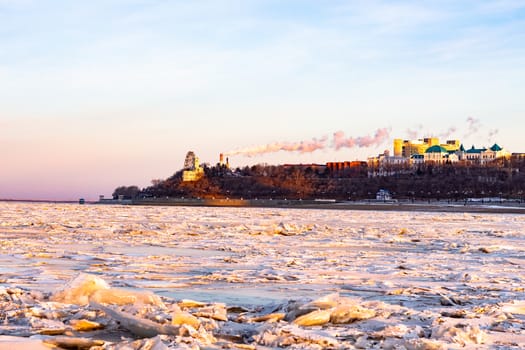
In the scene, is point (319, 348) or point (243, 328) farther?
point (243, 328)

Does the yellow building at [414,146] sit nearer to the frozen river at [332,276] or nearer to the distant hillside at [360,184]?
the distant hillside at [360,184]

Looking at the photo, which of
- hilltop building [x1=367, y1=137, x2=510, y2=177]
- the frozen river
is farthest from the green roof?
the frozen river

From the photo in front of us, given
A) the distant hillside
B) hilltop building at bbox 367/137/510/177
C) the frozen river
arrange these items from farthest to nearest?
1. hilltop building at bbox 367/137/510/177
2. the distant hillside
3. the frozen river

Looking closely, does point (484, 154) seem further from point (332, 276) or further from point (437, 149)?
point (332, 276)

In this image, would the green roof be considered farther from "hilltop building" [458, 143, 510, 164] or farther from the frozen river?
the frozen river

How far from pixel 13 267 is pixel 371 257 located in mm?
5670

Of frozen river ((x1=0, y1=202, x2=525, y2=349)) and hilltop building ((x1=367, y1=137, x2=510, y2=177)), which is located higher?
hilltop building ((x1=367, y1=137, x2=510, y2=177))

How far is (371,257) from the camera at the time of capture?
11320mm

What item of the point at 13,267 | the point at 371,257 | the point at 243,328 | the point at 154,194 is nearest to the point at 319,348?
the point at 243,328

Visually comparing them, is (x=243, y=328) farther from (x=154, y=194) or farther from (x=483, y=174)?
(x=154, y=194)

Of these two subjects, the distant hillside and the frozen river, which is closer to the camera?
the frozen river

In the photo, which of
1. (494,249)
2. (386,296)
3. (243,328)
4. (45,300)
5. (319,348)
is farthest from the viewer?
(494,249)

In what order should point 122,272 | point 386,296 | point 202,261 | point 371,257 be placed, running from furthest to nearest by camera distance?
point 371,257 → point 202,261 → point 122,272 → point 386,296

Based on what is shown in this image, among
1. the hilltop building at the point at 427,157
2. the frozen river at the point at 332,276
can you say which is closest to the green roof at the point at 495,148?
the hilltop building at the point at 427,157
